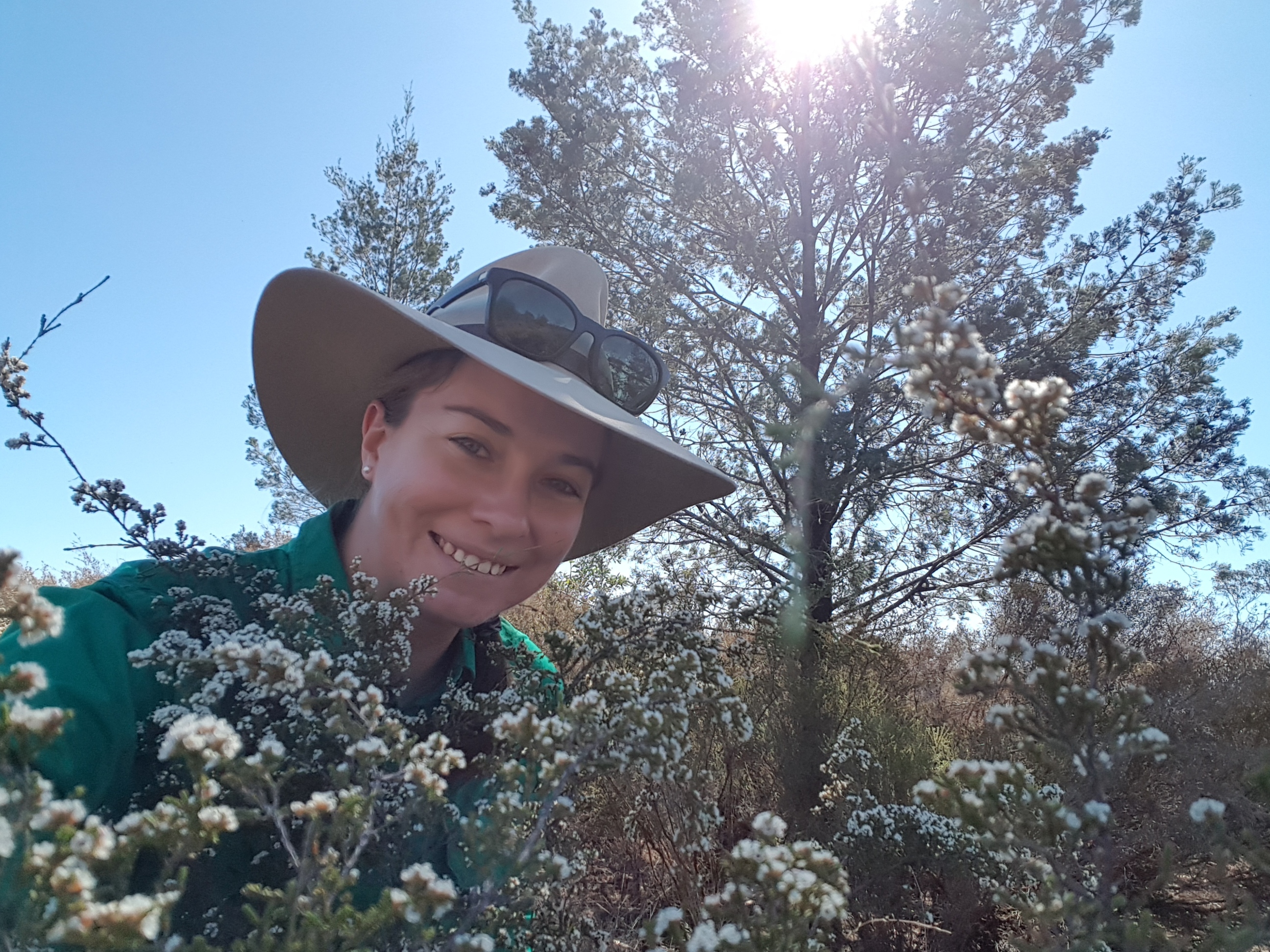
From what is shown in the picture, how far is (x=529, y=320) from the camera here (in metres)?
2.17

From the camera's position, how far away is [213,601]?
1.61 meters

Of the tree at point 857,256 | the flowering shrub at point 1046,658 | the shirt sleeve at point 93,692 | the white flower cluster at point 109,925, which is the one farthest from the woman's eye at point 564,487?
the tree at point 857,256

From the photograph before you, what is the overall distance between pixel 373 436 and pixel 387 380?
271 millimetres

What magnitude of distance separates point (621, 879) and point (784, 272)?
580cm

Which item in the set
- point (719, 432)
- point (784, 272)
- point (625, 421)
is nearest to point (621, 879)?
point (625, 421)

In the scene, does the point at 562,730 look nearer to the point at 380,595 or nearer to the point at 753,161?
the point at 380,595

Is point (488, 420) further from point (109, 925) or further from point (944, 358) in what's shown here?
point (109, 925)

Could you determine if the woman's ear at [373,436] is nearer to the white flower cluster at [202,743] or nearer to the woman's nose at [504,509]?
the woman's nose at [504,509]

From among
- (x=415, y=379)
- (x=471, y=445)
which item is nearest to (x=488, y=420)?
(x=471, y=445)

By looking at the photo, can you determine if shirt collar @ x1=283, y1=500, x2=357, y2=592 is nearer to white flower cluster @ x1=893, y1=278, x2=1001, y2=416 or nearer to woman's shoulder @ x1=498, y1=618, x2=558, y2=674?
woman's shoulder @ x1=498, y1=618, x2=558, y2=674

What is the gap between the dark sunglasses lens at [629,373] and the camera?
91.0 inches

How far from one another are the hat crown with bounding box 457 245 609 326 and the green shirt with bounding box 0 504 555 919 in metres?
1.19

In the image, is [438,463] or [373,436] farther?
[373,436]

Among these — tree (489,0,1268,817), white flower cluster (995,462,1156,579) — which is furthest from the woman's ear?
tree (489,0,1268,817)
